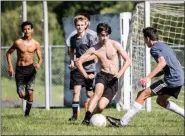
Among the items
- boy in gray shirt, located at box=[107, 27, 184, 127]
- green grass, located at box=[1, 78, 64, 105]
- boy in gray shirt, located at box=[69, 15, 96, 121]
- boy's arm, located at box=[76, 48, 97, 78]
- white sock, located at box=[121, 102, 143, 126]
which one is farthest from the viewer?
green grass, located at box=[1, 78, 64, 105]

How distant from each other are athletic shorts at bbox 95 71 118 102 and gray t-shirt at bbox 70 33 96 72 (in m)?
1.80

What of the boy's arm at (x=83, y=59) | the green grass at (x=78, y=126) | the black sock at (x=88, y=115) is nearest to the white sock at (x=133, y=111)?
the green grass at (x=78, y=126)

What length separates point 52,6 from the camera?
158 feet

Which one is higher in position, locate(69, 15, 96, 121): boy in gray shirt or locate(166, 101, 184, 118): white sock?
locate(69, 15, 96, 121): boy in gray shirt

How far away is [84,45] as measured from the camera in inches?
615

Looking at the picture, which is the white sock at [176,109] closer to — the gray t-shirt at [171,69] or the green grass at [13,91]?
the gray t-shirt at [171,69]

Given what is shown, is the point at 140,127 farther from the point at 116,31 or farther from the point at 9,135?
the point at 116,31

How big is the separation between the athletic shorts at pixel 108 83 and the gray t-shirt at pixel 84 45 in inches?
70.9

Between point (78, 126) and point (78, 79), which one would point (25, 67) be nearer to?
point (78, 79)

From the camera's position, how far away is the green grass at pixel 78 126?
12305 millimetres

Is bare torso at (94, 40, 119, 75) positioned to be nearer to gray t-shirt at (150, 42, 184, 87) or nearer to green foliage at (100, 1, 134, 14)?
gray t-shirt at (150, 42, 184, 87)

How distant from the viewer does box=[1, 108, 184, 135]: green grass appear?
12305 mm

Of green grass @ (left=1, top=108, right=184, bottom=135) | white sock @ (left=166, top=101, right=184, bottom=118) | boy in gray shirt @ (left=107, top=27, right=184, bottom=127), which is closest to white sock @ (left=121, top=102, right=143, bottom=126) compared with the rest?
boy in gray shirt @ (left=107, top=27, right=184, bottom=127)

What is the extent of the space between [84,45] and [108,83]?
1931 millimetres
